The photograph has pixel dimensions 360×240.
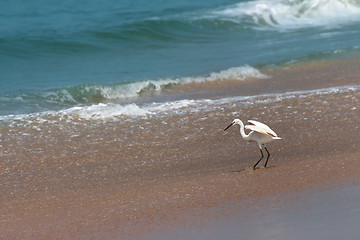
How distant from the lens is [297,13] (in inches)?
954

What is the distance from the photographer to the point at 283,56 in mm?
15578

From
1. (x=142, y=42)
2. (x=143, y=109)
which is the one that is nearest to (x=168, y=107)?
(x=143, y=109)

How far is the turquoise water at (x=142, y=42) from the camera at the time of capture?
13.4 metres

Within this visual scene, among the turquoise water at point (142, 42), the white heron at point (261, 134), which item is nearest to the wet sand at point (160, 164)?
the white heron at point (261, 134)

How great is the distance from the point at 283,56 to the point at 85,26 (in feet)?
29.7

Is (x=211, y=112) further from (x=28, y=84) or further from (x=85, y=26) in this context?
(x=85, y=26)

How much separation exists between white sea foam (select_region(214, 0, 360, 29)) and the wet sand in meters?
11.8

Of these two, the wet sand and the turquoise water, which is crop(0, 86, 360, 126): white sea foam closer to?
the wet sand

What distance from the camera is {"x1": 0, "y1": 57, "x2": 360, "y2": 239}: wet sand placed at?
228 inches

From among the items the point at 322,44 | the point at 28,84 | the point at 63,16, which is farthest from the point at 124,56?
the point at 63,16

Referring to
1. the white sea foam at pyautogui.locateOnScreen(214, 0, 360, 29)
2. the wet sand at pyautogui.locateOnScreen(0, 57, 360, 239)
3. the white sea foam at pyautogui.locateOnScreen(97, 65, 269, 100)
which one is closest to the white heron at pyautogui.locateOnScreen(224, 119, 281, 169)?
the wet sand at pyautogui.locateOnScreen(0, 57, 360, 239)

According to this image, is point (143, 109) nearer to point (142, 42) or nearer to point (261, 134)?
point (261, 134)

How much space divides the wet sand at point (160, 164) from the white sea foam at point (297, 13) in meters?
11.8

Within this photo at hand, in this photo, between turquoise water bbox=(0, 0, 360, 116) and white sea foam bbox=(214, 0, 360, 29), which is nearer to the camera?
turquoise water bbox=(0, 0, 360, 116)
